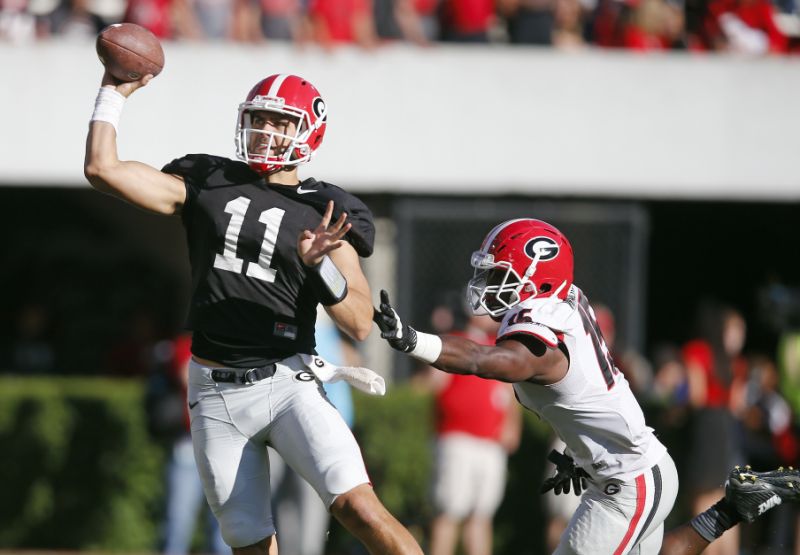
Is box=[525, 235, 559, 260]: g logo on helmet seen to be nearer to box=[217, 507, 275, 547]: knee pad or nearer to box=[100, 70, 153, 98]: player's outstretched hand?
box=[217, 507, 275, 547]: knee pad

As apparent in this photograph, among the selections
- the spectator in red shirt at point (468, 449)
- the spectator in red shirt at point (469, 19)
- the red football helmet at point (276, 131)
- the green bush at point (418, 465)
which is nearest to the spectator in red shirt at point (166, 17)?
the spectator in red shirt at point (469, 19)

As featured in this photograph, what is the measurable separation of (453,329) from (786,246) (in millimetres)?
6007

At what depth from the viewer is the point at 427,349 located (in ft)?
15.2

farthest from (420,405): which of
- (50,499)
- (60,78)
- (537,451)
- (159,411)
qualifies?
(60,78)

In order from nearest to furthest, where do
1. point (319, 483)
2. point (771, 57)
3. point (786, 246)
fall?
point (319, 483) → point (771, 57) → point (786, 246)

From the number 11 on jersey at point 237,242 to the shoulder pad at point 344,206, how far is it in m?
0.12

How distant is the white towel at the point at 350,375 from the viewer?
4938 mm

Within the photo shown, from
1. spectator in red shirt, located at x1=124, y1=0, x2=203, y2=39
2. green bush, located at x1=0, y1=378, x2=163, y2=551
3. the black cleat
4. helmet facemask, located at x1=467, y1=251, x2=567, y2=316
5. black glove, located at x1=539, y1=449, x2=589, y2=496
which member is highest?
spectator in red shirt, located at x1=124, y1=0, x2=203, y2=39

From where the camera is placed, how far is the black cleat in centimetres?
540

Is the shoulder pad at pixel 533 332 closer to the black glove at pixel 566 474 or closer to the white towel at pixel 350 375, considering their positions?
the white towel at pixel 350 375

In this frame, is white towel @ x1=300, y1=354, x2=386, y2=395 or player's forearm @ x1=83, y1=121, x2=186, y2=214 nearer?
player's forearm @ x1=83, y1=121, x2=186, y2=214

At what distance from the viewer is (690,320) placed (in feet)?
45.2

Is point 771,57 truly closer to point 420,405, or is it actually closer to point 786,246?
point 786,246

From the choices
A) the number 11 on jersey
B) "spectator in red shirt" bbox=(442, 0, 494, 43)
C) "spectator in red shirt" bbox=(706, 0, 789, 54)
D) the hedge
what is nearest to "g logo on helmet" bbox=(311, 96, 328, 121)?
the number 11 on jersey
